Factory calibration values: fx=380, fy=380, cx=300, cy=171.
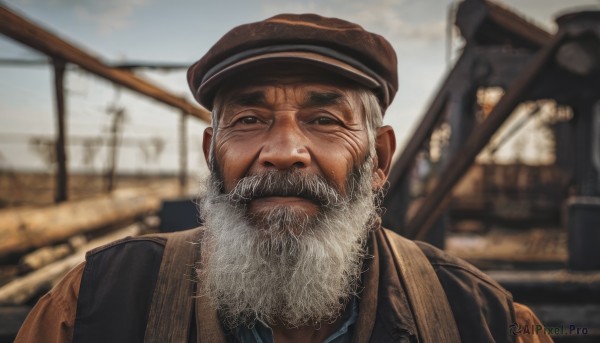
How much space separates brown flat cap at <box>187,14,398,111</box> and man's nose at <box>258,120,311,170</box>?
0.26 metres

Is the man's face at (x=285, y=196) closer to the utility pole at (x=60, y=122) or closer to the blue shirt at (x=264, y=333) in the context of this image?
the blue shirt at (x=264, y=333)

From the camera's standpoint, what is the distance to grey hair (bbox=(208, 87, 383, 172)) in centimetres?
162

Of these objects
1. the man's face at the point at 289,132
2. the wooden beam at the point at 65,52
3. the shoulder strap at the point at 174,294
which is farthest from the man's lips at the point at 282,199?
the wooden beam at the point at 65,52

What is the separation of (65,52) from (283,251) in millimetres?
3746

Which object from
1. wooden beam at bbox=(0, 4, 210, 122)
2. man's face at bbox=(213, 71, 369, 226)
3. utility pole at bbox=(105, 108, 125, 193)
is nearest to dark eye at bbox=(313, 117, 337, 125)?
man's face at bbox=(213, 71, 369, 226)

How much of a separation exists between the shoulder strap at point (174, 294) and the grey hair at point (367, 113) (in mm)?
368

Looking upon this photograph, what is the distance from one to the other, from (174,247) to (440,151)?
119 inches

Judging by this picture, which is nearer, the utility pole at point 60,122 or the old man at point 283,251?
the old man at point 283,251

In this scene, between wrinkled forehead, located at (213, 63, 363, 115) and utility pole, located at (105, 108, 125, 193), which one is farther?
utility pole, located at (105, 108, 125, 193)

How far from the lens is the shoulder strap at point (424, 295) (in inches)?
57.3

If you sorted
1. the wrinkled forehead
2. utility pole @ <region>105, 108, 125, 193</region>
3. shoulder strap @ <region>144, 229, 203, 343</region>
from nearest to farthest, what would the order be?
shoulder strap @ <region>144, 229, 203, 343</region> → the wrinkled forehead → utility pole @ <region>105, 108, 125, 193</region>

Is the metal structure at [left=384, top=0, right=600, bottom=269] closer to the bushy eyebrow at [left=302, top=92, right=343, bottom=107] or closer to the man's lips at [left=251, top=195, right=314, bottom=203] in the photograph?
the bushy eyebrow at [left=302, top=92, right=343, bottom=107]

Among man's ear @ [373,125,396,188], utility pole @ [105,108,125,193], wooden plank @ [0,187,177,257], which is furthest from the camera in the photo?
utility pole @ [105,108,125,193]

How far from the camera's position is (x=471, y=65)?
3.48 meters
